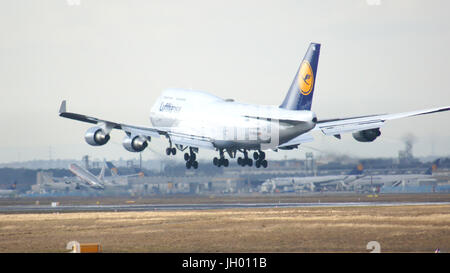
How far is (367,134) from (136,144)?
2181 centimetres

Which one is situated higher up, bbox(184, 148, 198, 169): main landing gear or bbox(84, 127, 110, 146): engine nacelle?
bbox(84, 127, 110, 146): engine nacelle

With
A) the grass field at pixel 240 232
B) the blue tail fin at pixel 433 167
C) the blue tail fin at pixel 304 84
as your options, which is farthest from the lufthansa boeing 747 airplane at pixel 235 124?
the blue tail fin at pixel 433 167

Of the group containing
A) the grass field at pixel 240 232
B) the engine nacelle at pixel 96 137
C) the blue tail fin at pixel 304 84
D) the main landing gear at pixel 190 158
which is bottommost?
the grass field at pixel 240 232

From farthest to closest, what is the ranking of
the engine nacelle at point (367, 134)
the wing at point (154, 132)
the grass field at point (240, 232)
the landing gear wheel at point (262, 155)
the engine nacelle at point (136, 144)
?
the landing gear wheel at point (262, 155) < the engine nacelle at point (136, 144) < the wing at point (154, 132) < the engine nacelle at point (367, 134) < the grass field at point (240, 232)

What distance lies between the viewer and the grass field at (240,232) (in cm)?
4150

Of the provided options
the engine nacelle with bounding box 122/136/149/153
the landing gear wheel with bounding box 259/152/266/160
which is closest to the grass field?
the landing gear wheel with bounding box 259/152/266/160

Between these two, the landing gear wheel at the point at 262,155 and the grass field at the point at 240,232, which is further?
the landing gear wheel at the point at 262,155

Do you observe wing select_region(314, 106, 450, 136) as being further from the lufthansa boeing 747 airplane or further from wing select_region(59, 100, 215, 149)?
wing select_region(59, 100, 215, 149)

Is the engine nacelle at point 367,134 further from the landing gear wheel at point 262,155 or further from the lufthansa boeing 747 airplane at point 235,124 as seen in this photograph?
the landing gear wheel at point 262,155

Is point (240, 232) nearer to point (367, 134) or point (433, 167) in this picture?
point (367, 134)

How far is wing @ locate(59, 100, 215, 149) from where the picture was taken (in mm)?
65762

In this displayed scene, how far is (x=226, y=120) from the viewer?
6462cm

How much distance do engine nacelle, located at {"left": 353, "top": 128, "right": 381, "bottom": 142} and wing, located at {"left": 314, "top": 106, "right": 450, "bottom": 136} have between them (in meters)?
0.63
